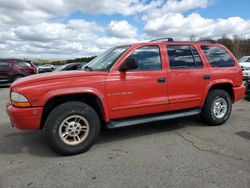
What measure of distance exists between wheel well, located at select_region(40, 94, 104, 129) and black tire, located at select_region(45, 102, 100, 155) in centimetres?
15

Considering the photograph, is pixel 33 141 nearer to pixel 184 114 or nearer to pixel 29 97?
pixel 29 97

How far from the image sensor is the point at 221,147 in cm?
402

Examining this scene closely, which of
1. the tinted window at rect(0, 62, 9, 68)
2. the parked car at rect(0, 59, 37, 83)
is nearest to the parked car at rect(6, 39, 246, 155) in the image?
the parked car at rect(0, 59, 37, 83)

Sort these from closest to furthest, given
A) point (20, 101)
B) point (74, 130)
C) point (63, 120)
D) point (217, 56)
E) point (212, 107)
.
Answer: point (20, 101), point (63, 120), point (74, 130), point (212, 107), point (217, 56)

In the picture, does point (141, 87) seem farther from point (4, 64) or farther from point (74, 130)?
point (4, 64)

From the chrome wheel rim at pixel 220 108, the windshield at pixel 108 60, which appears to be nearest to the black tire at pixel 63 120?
the windshield at pixel 108 60

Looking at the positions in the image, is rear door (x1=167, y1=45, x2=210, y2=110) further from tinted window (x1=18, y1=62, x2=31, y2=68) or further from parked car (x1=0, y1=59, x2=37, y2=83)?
tinted window (x1=18, y1=62, x2=31, y2=68)

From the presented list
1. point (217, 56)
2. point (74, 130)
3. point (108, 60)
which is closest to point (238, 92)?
point (217, 56)

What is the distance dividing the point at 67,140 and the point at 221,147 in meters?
2.52

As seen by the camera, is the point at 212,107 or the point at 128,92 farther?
the point at 212,107

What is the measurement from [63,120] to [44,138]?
3.42 feet

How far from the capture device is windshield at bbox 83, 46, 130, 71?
427 cm

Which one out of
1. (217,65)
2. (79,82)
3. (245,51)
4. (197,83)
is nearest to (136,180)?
(79,82)

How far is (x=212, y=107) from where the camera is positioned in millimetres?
5199
